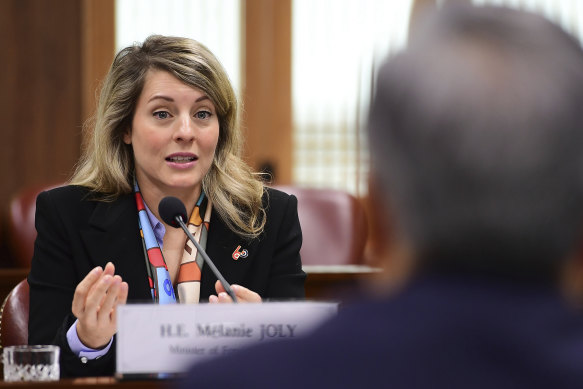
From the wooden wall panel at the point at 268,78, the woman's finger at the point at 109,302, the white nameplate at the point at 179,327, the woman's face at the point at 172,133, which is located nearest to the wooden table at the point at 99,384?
the white nameplate at the point at 179,327

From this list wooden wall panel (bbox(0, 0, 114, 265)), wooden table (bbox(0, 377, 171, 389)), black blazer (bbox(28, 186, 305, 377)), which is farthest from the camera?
wooden wall panel (bbox(0, 0, 114, 265))

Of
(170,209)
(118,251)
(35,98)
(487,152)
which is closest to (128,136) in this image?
(118,251)

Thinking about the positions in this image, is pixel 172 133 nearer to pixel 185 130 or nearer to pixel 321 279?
pixel 185 130

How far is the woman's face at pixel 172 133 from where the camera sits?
86.4 inches

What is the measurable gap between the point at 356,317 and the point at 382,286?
0.03 metres

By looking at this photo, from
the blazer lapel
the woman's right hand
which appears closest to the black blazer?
the blazer lapel

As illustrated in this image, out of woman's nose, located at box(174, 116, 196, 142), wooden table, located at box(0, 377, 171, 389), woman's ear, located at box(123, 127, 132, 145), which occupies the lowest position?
wooden table, located at box(0, 377, 171, 389)

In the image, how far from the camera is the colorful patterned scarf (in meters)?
2.08

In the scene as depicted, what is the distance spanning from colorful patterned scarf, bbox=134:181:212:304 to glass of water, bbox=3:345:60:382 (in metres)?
0.59

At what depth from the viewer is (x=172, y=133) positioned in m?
2.20

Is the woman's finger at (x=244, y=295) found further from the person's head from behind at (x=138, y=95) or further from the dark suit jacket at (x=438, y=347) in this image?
the dark suit jacket at (x=438, y=347)

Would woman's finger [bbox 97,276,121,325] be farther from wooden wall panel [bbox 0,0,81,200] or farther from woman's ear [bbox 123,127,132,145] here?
wooden wall panel [bbox 0,0,81,200]

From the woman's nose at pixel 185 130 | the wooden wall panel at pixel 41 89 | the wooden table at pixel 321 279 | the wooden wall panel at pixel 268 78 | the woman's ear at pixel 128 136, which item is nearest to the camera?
the woman's nose at pixel 185 130

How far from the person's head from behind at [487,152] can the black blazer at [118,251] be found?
4.76 feet
